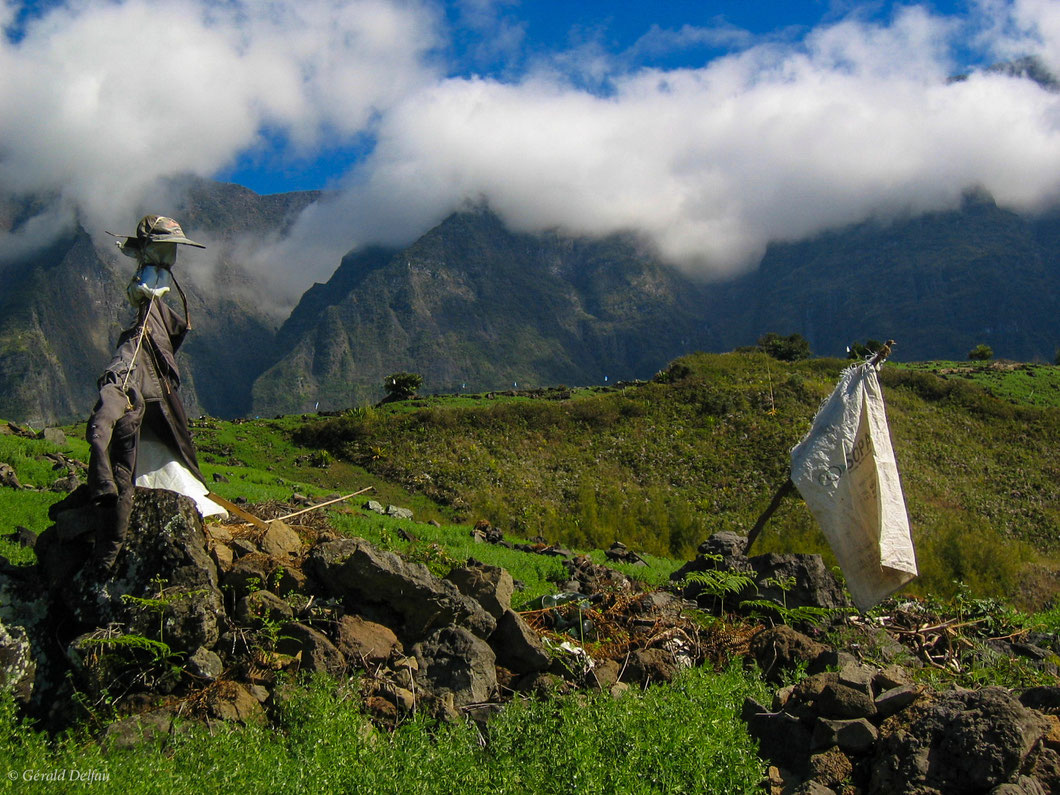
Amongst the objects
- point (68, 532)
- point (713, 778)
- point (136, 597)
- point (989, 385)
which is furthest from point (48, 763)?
point (989, 385)

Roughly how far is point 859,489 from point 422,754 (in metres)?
5.48

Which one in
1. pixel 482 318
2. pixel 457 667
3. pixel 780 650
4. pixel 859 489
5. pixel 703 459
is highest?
pixel 482 318

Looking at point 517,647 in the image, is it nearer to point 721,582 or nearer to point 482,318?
point 721,582

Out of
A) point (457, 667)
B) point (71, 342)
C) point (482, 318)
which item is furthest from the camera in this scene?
point (482, 318)

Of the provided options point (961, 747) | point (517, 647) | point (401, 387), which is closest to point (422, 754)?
point (517, 647)

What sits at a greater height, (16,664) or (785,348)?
(785,348)

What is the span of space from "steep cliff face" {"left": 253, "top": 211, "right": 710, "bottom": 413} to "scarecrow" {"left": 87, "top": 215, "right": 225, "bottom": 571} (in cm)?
12861

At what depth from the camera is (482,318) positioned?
160m

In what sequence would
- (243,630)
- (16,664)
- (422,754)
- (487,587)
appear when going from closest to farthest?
(422,754)
(16,664)
(243,630)
(487,587)

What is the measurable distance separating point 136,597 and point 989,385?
5062 cm

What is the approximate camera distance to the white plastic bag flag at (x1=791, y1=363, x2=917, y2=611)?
766 centimetres

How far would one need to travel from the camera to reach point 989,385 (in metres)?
45.6

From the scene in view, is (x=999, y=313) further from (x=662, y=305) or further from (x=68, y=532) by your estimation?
(x=68, y=532)

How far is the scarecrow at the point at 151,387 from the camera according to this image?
5.78 meters
